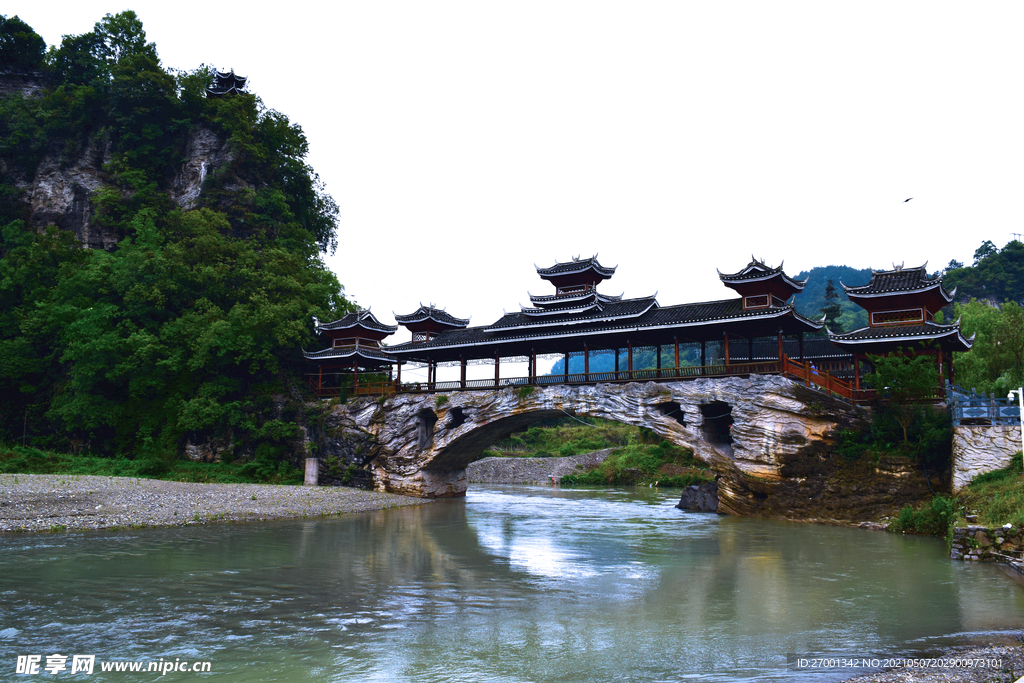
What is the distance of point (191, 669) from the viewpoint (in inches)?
→ 346

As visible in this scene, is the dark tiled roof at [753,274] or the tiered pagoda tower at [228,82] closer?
the dark tiled roof at [753,274]

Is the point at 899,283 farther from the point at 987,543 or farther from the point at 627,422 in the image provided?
the point at 987,543

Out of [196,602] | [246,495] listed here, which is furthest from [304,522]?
[196,602]

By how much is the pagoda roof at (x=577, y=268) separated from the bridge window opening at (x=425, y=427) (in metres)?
9.34

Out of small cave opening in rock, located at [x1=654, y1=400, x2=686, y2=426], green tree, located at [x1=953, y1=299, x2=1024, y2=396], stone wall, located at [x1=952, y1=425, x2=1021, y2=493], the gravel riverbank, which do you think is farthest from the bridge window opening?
green tree, located at [x1=953, y1=299, x2=1024, y2=396]

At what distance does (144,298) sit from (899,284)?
3554cm

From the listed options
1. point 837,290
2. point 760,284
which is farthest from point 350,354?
point 837,290

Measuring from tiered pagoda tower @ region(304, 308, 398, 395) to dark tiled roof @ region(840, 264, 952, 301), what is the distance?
23.1 meters

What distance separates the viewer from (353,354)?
118ft

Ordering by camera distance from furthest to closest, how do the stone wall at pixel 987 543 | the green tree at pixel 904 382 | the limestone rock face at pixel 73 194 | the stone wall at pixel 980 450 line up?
the limestone rock face at pixel 73 194 < the green tree at pixel 904 382 < the stone wall at pixel 980 450 < the stone wall at pixel 987 543

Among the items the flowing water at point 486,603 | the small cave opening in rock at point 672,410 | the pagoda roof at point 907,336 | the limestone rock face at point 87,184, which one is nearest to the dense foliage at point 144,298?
the limestone rock face at point 87,184

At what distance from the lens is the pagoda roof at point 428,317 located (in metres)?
36.7

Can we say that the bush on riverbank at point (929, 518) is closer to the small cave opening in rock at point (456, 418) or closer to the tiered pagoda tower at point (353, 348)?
the small cave opening in rock at point (456, 418)

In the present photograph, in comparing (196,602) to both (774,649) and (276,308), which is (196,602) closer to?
(774,649)
